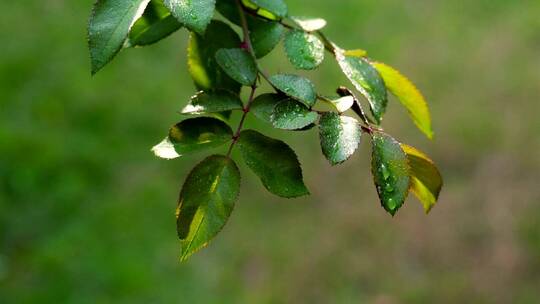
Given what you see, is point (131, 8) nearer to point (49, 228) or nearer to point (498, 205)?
point (49, 228)

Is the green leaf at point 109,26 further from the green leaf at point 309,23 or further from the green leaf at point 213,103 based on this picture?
the green leaf at point 309,23

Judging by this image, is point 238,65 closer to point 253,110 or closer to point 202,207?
point 253,110

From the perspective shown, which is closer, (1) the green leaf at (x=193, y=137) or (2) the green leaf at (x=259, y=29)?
(1) the green leaf at (x=193, y=137)

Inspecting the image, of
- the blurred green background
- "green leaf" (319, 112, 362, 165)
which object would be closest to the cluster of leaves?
"green leaf" (319, 112, 362, 165)

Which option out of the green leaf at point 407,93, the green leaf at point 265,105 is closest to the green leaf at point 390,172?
the green leaf at point 265,105

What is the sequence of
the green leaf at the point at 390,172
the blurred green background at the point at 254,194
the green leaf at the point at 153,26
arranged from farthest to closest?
the blurred green background at the point at 254,194 → the green leaf at the point at 153,26 → the green leaf at the point at 390,172

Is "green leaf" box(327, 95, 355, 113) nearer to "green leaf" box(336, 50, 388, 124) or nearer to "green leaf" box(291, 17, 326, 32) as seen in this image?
"green leaf" box(336, 50, 388, 124)
